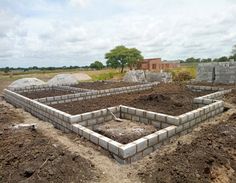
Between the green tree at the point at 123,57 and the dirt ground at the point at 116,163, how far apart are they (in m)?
32.3

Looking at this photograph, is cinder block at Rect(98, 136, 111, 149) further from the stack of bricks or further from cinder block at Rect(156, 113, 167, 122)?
cinder block at Rect(156, 113, 167, 122)

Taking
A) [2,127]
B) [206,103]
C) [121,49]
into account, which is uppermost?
[121,49]

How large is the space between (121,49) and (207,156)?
1367 inches

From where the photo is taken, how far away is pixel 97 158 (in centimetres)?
354

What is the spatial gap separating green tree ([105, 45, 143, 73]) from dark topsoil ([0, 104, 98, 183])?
3270 centimetres

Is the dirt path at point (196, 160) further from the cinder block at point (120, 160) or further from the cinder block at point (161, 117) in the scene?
the cinder block at point (161, 117)

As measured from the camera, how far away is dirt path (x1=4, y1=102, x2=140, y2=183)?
120 inches

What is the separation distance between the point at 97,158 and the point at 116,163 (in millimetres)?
322

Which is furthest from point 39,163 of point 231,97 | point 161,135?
point 231,97

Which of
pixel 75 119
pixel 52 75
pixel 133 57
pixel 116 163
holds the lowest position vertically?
pixel 52 75

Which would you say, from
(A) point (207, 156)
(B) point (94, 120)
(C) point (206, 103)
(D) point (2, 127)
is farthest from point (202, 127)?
(D) point (2, 127)

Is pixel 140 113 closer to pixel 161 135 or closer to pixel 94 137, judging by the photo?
pixel 161 135

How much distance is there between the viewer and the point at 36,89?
1056 centimetres

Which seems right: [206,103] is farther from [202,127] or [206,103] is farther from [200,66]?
[200,66]
